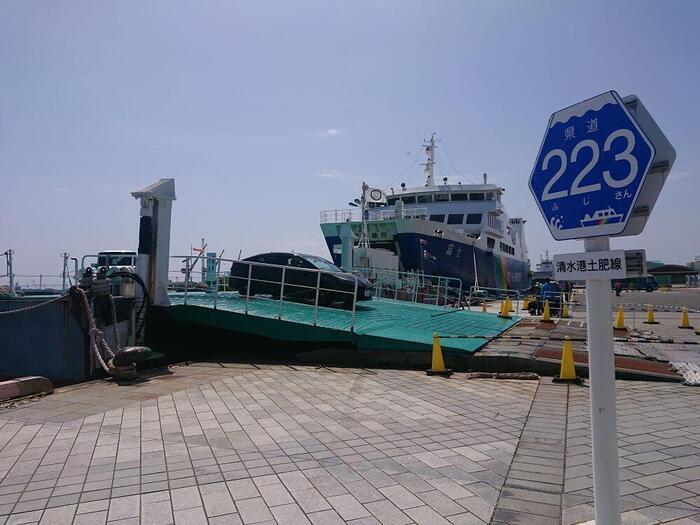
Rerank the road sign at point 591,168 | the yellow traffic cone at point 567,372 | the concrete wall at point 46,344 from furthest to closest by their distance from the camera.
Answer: the concrete wall at point 46,344 → the yellow traffic cone at point 567,372 → the road sign at point 591,168

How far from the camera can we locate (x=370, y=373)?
876cm

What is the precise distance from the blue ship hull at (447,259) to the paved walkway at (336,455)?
76.0 feet

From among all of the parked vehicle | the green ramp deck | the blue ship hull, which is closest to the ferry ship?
the blue ship hull

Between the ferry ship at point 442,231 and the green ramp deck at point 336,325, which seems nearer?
the green ramp deck at point 336,325

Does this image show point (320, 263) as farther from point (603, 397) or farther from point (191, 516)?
point (603, 397)

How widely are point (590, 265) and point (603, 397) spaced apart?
0.69 meters

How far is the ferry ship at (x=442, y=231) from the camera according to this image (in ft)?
101

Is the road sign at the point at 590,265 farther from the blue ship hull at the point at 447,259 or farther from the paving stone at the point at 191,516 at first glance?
the blue ship hull at the point at 447,259

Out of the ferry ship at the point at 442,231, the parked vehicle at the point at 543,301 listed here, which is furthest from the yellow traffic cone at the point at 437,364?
the ferry ship at the point at 442,231

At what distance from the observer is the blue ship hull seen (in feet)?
Result: 100.0

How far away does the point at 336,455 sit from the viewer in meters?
4.59

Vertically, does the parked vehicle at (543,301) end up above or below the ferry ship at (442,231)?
below

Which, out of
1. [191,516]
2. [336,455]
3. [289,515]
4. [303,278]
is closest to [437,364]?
[336,455]

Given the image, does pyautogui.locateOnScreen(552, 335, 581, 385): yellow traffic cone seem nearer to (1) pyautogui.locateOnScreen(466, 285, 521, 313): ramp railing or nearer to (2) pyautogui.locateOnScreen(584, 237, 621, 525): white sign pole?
(2) pyautogui.locateOnScreen(584, 237, 621, 525): white sign pole
